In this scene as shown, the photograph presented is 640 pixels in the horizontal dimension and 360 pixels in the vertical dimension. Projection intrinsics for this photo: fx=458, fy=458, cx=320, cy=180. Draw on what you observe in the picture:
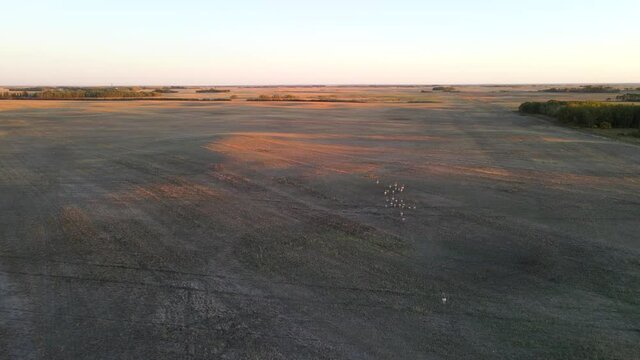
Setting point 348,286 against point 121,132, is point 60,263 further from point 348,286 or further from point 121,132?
point 121,132

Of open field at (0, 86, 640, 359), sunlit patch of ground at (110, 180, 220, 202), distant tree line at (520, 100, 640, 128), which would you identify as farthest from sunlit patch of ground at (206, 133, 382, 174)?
distant tree line at (520, 100, 640, 128)

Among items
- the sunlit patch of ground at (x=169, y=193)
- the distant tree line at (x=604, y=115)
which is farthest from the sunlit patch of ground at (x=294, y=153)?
the distant tree line at (x=604, y=115)

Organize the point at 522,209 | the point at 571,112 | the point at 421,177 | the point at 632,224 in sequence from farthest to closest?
the point at 571,112
the point at 421,177
the point at 522,209
the point at 632,224

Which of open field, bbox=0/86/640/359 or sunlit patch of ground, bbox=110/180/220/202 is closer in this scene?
open field, bbox=0/86/640/359

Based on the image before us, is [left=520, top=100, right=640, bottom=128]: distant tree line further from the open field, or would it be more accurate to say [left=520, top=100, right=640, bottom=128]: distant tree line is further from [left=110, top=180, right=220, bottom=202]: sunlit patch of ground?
[left=110, top=180, right=220, bottom=202]: sunlit patch of ground

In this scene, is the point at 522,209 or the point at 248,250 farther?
the point at 522,209

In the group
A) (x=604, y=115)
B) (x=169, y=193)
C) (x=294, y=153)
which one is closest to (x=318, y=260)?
(x=169, y=193)

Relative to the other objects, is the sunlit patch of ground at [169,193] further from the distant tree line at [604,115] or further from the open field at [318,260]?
the distant tree line at [604,115]

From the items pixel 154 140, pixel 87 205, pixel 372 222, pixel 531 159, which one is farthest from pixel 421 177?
pixel 154 140
